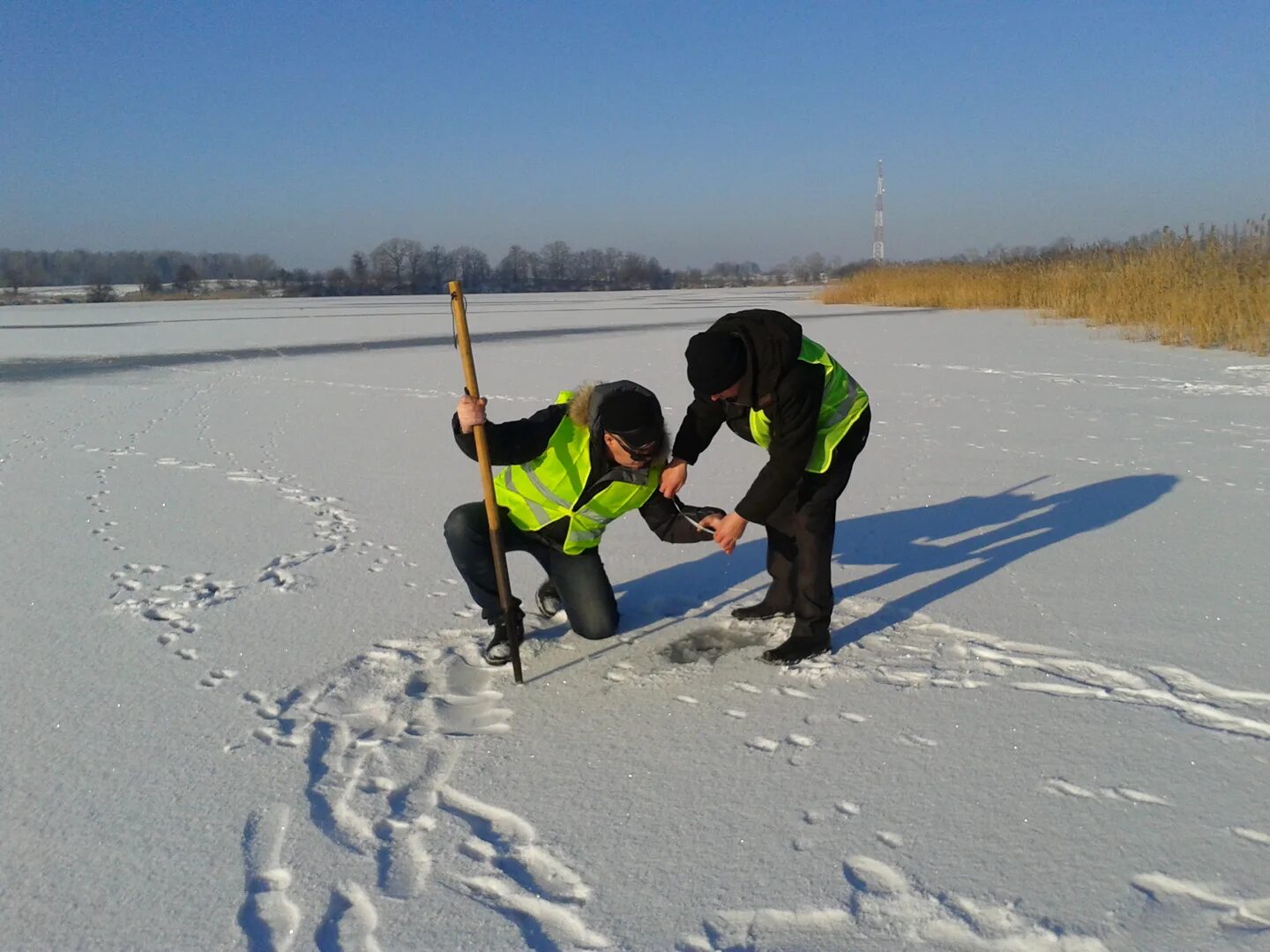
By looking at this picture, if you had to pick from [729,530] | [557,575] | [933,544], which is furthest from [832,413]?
[933,544]

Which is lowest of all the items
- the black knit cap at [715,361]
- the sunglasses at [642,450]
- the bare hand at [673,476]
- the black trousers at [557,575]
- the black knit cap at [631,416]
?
the black trousers at [557,575]

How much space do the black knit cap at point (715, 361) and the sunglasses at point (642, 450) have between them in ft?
1.02

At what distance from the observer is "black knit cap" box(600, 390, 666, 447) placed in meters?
3.15

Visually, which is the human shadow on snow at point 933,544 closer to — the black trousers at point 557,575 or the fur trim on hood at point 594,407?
the black trousers at point 557,575

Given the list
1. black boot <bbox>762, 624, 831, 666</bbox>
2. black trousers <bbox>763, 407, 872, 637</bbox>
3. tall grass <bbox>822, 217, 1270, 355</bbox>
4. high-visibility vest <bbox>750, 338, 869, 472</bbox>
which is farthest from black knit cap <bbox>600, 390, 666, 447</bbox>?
tall grass <bbox>822, 217, 1270, 355</bbox>

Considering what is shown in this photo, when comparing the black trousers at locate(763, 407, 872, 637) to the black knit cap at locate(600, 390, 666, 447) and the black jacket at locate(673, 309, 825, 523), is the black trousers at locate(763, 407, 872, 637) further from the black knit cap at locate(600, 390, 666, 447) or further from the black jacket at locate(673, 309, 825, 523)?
the black knit cap at locate(600, 390, 666, 447)

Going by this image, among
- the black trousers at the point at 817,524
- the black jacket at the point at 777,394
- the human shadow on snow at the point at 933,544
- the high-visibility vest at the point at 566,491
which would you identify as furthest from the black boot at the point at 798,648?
the high-visibility vest at the point at 566,491

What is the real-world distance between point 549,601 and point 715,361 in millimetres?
1424

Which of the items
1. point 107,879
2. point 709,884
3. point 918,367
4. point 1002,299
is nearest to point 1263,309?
point 918,367

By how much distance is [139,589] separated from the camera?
13.4ft

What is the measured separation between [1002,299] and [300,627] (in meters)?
22.0

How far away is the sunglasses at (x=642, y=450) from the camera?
3215 millimetres

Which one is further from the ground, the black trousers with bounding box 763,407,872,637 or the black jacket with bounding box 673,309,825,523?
the black jacket with bounding box 673,309,825,523

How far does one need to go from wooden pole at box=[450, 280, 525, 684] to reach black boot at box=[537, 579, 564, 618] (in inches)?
16.0
